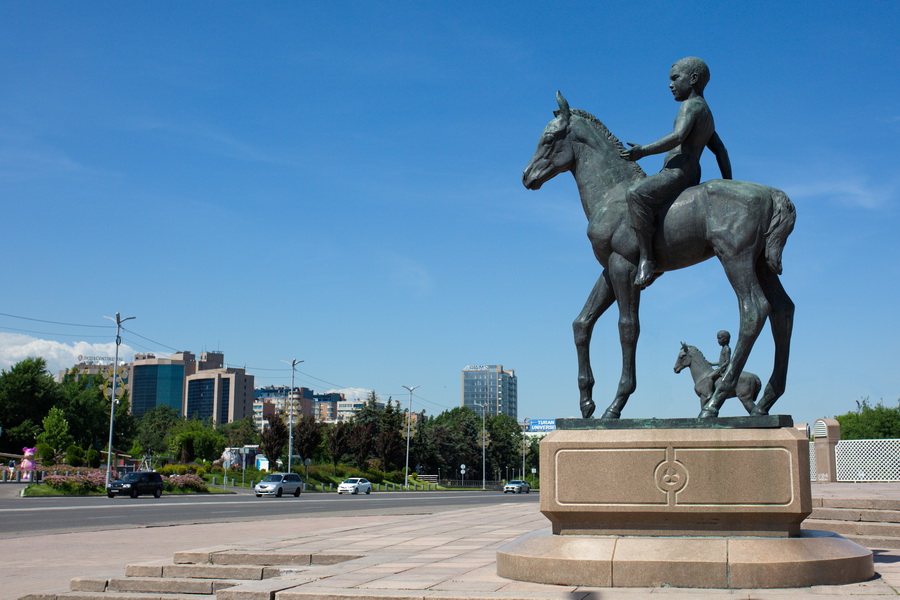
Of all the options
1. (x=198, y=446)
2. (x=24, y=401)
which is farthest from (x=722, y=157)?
(x=24, y=401)

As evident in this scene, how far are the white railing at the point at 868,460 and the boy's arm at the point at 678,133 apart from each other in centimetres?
2089

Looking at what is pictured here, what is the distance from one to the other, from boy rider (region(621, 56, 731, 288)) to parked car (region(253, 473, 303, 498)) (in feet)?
117

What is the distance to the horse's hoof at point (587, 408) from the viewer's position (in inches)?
303

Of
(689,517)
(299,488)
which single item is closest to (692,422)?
(689,517)

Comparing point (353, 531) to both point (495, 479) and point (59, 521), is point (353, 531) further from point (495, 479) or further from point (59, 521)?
point (495, 479)

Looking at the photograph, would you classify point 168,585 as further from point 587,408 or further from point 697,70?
point 697,70

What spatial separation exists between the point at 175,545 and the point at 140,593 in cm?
702

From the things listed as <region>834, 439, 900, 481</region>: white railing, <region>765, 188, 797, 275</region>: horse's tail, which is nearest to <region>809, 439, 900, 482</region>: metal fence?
<region>834, 439, 900, 481</region>: white railing

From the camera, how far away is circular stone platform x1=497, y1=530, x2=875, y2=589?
6.06 meters

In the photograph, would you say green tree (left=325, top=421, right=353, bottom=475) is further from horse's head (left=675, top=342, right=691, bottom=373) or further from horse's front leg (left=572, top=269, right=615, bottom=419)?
horse's front leg (left=572, top=269, right=615, bottom=419)

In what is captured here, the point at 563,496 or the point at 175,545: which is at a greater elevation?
the point at 563,496

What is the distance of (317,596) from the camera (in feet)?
19.5

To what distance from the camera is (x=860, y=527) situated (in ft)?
34.4

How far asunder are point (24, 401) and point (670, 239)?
7425 cm
